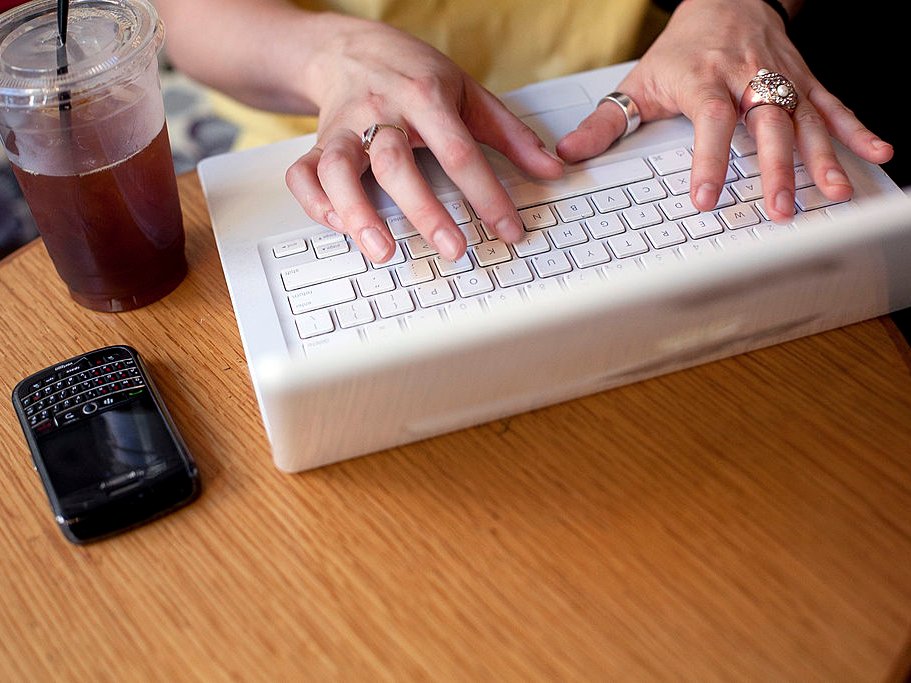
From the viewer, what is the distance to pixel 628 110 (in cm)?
64

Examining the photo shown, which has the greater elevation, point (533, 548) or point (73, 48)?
point (73, 48)

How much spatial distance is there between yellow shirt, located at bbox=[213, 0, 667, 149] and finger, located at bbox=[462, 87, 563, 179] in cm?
24

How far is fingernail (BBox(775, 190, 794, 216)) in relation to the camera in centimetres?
56

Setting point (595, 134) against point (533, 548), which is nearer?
point (533, 548)

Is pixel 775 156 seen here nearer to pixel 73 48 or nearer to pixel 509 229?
pixel 509 229

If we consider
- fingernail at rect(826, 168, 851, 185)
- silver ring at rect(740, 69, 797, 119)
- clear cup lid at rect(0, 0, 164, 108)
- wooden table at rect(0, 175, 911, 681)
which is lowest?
wooden table at rect(0, 175, 911, 681)

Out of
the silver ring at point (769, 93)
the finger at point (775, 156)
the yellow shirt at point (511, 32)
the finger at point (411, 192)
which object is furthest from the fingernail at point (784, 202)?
the yellow shirt at point (511, 32)

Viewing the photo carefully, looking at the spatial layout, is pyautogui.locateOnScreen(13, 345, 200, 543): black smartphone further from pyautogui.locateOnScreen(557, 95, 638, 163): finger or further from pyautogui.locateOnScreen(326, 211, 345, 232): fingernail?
pyautogui.locateOnScreen(557, 95, 638, 163): finger

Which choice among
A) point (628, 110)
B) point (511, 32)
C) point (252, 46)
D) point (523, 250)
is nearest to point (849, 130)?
point (628, 110)

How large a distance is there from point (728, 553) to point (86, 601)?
0.34m

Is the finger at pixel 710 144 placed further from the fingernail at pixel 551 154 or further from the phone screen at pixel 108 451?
the phone screen at pixel 108 451

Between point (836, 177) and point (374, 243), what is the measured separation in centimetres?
32

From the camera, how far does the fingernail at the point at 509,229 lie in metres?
0.55

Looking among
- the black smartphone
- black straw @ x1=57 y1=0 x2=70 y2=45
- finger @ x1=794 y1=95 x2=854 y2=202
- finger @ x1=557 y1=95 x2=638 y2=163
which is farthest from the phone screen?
finger @ x1=794 y1=95 x2=854 y2=202
